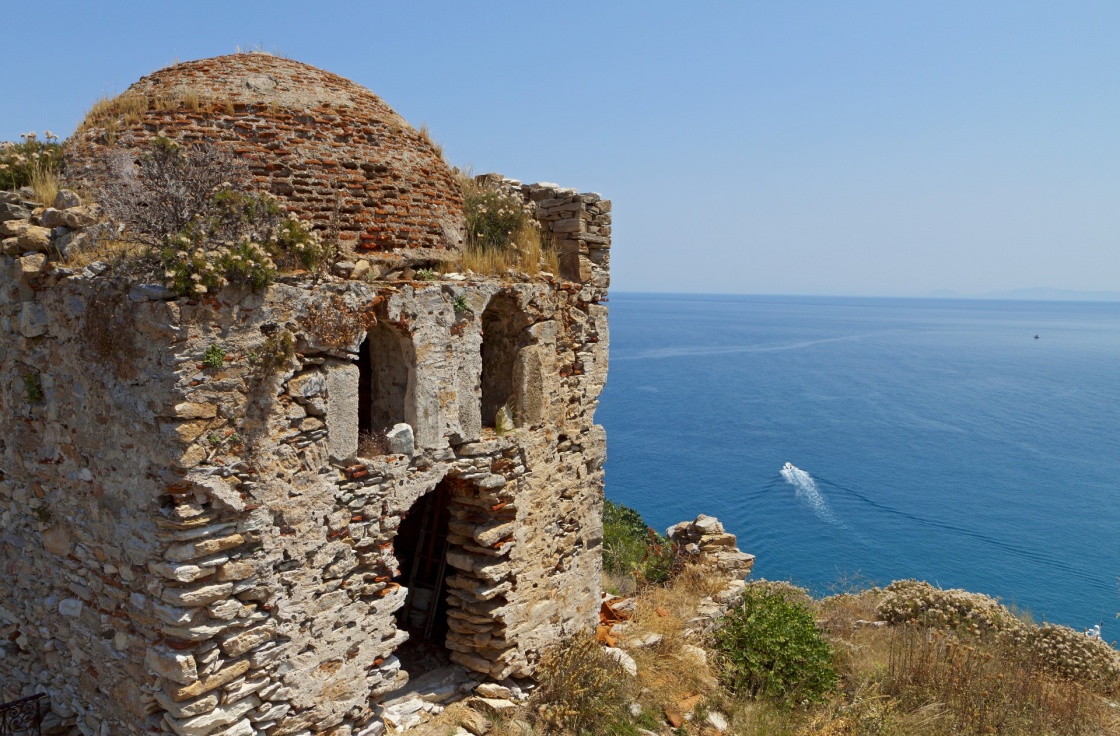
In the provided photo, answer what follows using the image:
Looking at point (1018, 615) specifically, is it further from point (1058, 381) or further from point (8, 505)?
point (1058, 381)

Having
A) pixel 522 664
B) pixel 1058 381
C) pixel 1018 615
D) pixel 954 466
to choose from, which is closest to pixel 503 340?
pixel 522 664

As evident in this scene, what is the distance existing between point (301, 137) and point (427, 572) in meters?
5.35

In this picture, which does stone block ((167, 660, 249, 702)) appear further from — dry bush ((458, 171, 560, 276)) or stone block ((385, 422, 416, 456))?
dry bush ((458, 171, 560, 276))

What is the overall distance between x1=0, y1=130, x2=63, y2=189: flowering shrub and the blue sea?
1922 cm

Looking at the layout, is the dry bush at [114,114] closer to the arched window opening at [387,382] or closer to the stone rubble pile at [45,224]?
the stone rubble pile at [45,224]

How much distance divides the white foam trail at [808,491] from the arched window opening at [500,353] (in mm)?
24739

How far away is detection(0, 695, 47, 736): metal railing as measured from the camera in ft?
20.7

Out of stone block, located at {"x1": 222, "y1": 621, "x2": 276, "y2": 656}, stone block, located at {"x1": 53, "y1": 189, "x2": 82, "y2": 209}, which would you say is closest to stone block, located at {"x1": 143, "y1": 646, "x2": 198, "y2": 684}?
stone block, located at {"x1": 222, "y1": 621, "x2": 276, "y2": 656}

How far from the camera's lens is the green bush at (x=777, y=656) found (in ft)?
28.1

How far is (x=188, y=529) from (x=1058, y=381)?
234 feet

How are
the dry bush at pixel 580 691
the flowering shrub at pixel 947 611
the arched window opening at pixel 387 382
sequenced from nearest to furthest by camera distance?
1. the arched window opening at pixel 387 382
2. the dry bush at pixel 580 691
3. the flowering shrub at pixel 947 611

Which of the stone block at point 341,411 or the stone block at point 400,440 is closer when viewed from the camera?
the stone block at point 341,411

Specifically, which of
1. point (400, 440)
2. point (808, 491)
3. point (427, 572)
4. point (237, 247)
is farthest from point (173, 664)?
point (808, 491)

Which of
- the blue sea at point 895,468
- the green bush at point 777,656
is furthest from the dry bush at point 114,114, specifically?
the blue sea at point 895,468
